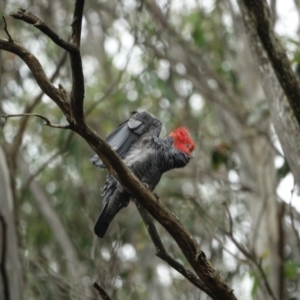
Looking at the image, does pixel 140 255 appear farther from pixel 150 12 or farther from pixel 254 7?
pixel 254 7

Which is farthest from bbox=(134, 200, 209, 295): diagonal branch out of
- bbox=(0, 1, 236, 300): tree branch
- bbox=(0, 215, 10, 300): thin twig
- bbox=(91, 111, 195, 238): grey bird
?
bbox=(0, 215, 10, 300): thin twig

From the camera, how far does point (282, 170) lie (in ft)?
14.9

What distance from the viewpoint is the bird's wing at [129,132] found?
11.1ft

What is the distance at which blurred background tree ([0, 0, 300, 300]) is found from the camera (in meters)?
5.71

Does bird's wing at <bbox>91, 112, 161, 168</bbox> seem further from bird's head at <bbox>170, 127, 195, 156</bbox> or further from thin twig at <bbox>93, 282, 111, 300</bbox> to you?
thin twig at <bbox>93, 282, 111, 300</bbox>

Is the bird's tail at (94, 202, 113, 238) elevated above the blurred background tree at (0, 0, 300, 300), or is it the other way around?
the blurred background tree at (0, 0, 300, 300)

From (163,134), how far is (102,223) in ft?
9.43

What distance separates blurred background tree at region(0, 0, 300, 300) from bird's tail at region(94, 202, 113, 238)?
1487 millimetres

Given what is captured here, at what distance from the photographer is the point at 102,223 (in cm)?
324

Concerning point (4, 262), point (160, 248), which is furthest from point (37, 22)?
point (4, 262)

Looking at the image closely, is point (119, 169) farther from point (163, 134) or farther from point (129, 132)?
point (163, 134)

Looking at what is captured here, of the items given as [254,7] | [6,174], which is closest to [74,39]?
[254,7]

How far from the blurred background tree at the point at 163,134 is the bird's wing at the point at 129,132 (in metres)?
1.41

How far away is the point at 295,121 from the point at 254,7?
0.65m
